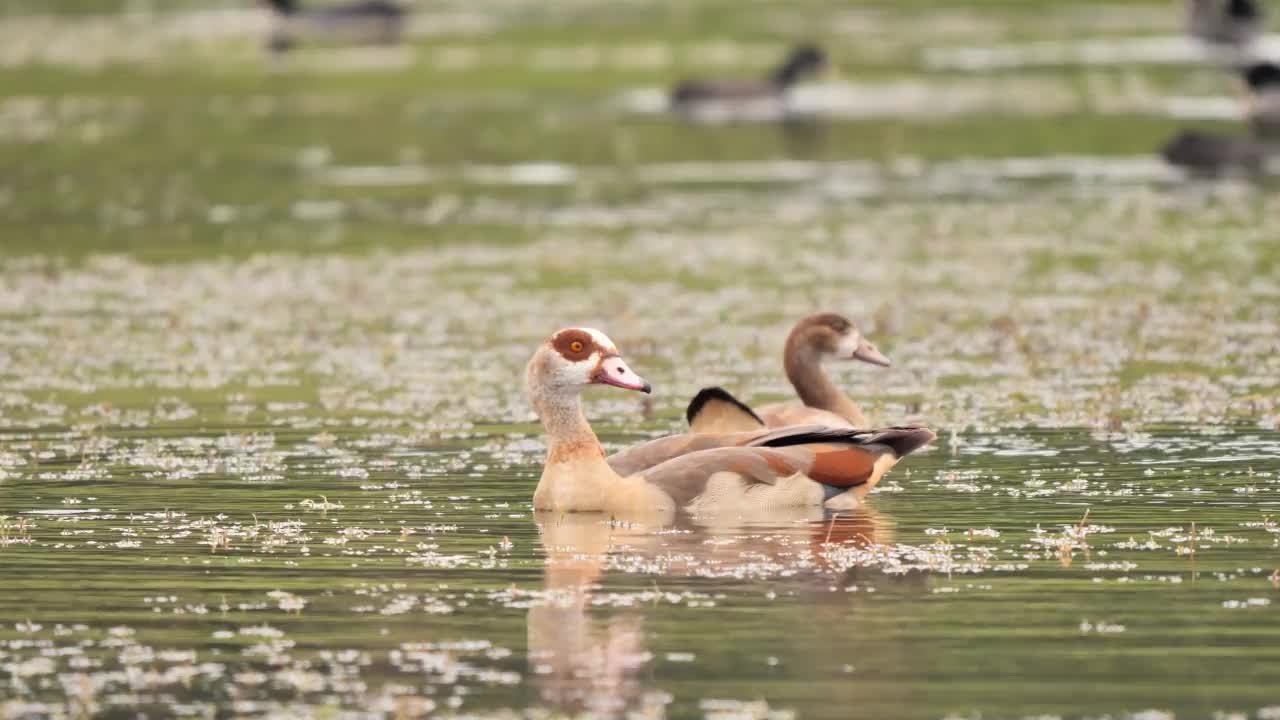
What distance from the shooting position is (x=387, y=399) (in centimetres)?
2081

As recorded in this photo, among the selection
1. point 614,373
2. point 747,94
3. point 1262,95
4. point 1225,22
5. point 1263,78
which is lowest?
point 614,373

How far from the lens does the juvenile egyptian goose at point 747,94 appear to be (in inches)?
2072

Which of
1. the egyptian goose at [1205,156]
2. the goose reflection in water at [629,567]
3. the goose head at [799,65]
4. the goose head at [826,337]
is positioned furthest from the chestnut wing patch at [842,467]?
the goose head at [799,65]

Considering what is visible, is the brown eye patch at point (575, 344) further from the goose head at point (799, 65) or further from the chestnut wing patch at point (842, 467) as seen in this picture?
the goose head at point (799, 65)

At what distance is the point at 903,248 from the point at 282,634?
20.7 meters

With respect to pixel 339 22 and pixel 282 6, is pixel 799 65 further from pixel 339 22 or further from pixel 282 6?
pixel 339 22

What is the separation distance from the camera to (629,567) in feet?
45.0

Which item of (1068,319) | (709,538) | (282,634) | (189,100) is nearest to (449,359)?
(1068,319)

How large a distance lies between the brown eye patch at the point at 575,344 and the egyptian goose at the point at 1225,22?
47760 mm

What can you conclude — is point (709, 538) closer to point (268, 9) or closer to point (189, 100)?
point (189, 100)

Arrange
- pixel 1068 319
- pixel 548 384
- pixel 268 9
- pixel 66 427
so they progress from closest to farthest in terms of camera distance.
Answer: pixel 548 384 → pixel 66 427 → pixel 1068 319 → pixel 268 9

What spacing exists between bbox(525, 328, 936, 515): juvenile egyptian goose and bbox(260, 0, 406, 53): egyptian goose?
5772 cm

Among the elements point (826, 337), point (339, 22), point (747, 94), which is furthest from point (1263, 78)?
point (339, 22)

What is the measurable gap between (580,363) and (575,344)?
114 mm
